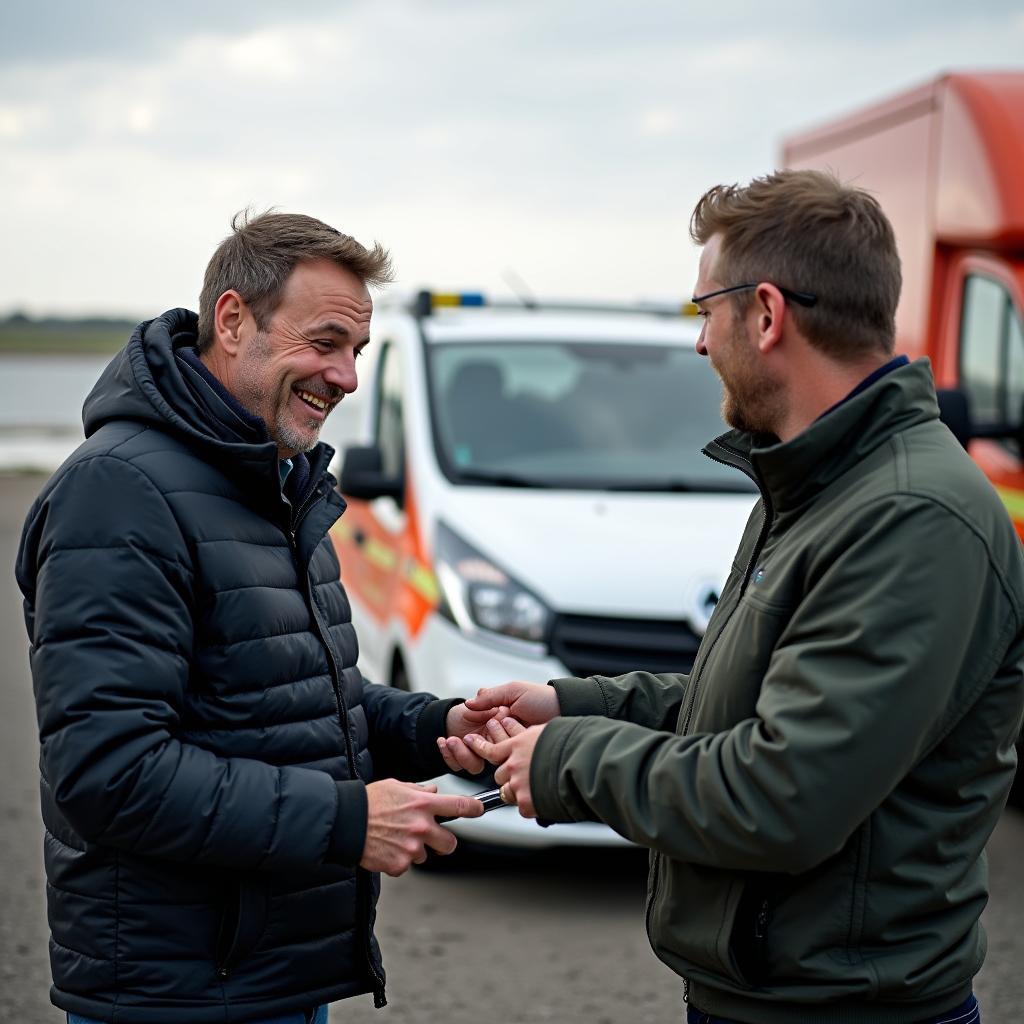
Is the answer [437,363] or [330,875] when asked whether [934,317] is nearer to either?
[437,363]

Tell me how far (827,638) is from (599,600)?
10.4 ft

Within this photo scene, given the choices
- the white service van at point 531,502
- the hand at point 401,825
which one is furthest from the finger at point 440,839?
the white service van at point 531,502

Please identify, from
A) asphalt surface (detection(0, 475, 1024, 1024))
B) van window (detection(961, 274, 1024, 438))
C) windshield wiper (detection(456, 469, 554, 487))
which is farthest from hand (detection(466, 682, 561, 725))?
van window (detection(961, 274, 1024, 438))

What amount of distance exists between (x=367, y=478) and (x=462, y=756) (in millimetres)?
3051

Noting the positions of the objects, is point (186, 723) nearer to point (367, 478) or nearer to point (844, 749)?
point (844, 749)

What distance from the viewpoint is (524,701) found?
277cm

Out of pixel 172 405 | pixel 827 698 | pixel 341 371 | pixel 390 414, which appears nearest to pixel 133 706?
pixel 172 405

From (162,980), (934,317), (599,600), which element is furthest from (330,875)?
(934,317)

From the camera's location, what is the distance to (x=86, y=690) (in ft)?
7.10

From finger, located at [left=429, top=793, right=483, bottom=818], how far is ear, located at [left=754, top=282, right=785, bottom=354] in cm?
89

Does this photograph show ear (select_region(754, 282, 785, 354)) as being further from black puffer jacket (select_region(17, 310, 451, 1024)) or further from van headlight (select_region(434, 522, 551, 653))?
van headlight (select_region(434, 522, 551, 653))

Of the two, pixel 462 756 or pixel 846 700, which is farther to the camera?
pixel 462 756

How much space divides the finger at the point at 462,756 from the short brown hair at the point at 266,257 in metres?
0.86

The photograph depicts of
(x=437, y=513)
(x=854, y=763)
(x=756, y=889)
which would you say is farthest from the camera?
(x=437, y=513)
